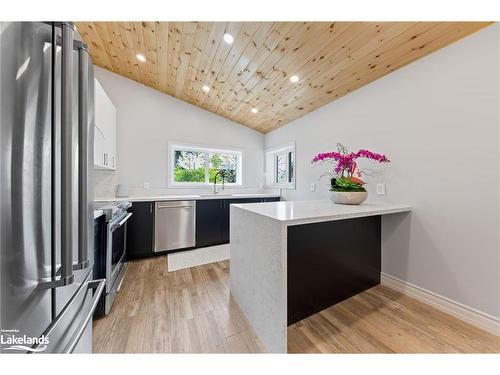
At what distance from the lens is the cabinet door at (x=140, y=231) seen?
2619 millimetres

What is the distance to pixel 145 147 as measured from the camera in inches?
127

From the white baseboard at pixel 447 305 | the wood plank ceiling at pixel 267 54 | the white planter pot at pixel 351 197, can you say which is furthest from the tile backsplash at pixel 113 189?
the white baseboard at pixel 447 305

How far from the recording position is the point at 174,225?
9.52 ft

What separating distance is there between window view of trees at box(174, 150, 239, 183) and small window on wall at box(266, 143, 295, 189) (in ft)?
2.41

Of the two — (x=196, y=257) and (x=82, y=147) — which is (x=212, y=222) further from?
(x=82, y=147)

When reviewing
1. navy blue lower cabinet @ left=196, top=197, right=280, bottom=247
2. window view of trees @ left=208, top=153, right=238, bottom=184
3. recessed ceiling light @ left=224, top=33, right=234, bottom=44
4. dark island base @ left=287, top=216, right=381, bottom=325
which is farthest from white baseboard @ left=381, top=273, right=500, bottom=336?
window view of trees @ left=208, top=153, right=238, bottom=184

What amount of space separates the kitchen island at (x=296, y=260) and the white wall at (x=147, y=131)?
2.20 m

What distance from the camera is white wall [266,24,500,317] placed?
139cm

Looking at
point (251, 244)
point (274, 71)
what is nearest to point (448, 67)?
point (274, 71)

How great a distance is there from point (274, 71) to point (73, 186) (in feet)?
7.43

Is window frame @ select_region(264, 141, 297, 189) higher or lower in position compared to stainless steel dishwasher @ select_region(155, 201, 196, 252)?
higher

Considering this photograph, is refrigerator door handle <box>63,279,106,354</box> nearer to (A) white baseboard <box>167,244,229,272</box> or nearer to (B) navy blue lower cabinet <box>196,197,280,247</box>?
(A) white baseboard <box>167,244,229,272</box>

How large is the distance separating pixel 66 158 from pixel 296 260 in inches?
55.1

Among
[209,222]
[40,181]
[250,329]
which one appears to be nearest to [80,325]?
[40,181]
